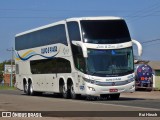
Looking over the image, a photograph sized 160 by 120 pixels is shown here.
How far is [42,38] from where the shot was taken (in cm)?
3328

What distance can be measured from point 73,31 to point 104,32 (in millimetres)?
1984

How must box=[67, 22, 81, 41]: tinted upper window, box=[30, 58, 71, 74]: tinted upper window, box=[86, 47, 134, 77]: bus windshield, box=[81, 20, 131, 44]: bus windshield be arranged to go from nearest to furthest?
box=[86, 47, 134, 77]: bus windshield → box=[81, 20, 131, 44]: bus windshield → box=[67, 22, 81, 41]: tinted upper window → box=[30, 58, 71, 74]: tinted upper window

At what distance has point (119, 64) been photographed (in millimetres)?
26578

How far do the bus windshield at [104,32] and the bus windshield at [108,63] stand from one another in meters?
0.58

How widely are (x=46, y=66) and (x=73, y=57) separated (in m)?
5.35

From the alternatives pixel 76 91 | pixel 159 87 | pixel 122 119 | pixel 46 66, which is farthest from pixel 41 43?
pixel 159 87

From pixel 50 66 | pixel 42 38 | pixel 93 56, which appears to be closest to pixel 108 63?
pixel 93 56

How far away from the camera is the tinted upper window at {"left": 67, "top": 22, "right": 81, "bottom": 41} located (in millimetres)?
27080

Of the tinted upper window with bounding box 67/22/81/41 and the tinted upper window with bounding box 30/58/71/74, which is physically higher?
the tinted upper window with bounding box 67/22/81/41

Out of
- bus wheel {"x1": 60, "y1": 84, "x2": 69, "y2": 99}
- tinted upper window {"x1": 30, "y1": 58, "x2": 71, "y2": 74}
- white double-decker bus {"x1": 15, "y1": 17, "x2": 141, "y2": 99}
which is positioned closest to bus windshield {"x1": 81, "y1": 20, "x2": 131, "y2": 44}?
white double-decker bus {"x1": 15, "y1": 17, "x2": 141, "y2": 99}

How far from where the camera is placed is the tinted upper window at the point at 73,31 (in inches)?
1066

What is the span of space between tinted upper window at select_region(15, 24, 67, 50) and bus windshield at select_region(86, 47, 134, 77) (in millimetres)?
3152

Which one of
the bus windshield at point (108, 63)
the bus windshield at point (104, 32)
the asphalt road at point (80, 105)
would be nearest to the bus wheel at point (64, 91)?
the asphalt road at point (80, 105)

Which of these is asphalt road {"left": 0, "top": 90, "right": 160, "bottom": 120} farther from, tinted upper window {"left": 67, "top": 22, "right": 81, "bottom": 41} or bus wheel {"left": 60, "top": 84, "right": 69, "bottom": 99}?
tinted upper window {"left": 67, "top": 22, "right": 81, "bottom": 41}
